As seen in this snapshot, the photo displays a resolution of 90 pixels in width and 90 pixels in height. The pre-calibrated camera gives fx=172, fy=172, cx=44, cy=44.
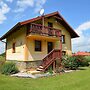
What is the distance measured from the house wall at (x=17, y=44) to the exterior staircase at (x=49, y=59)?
2.56 metres

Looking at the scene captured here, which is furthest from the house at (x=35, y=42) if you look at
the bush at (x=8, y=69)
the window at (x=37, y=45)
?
the bush at (x=8, y=69)

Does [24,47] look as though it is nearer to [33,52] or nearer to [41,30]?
[33,52]

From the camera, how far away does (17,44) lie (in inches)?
895

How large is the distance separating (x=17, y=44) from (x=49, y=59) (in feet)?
16.6

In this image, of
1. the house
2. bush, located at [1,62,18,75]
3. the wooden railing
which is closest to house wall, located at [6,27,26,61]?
the house

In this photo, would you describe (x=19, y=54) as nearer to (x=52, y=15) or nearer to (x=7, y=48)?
(x=7, y=48)

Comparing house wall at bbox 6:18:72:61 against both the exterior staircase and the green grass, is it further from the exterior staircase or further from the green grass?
the green grass

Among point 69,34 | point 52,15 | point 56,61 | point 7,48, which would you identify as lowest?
point 56,61

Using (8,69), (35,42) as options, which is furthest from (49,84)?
(35,42)

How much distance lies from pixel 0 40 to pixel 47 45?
8.53 meters

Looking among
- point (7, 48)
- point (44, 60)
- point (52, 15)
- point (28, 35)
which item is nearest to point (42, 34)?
point (28, 35)

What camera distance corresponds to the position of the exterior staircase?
19567 millimetres

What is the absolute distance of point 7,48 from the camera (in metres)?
26.6

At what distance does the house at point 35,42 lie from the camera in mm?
20234
